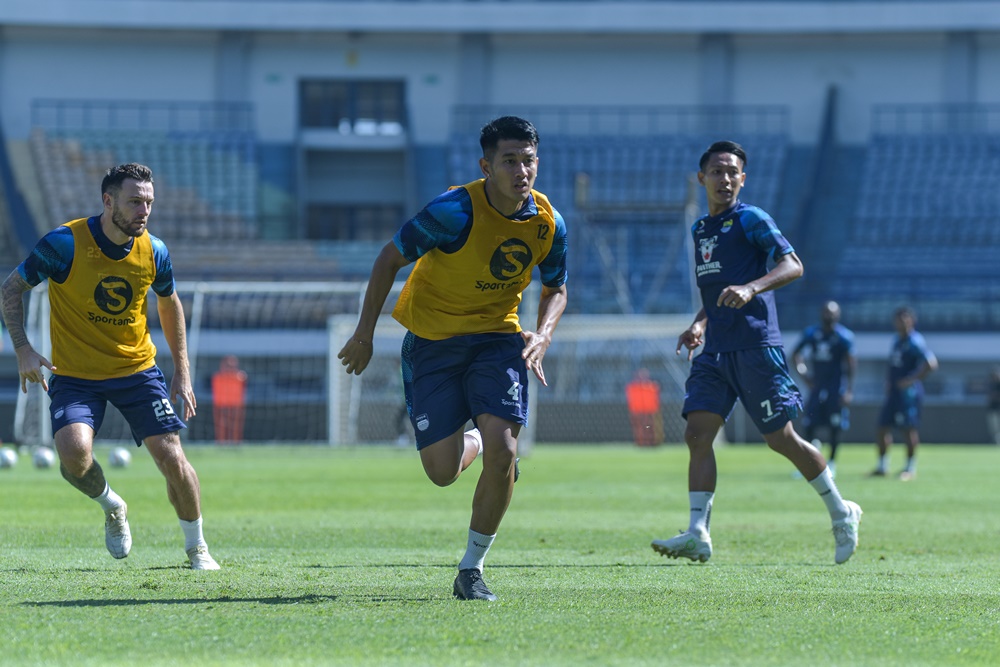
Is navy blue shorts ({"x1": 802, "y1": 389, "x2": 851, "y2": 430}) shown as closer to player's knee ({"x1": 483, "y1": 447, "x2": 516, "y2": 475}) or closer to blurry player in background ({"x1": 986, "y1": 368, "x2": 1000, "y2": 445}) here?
player's knee ({"x1": 483, "y1": 447, "x2": 516, "y2": 475})

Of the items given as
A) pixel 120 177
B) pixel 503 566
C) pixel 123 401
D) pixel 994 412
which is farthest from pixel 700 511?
pixel 994 412

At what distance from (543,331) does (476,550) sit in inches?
43.3

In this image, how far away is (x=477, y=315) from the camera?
6918 millimetres

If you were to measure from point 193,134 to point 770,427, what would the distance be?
115 ft

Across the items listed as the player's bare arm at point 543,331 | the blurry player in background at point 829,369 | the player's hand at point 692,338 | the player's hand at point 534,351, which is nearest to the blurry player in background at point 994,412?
the blurry player in background at point 829,369

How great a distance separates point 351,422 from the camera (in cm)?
2759

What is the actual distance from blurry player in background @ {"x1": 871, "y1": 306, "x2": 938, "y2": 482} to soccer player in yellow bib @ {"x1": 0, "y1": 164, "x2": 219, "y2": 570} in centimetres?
1309

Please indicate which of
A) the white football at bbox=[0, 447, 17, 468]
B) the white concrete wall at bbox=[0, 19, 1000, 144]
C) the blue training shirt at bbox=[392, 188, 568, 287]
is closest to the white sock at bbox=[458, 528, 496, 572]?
the blue training shirt at bbox=[392, 188, 568, 287]

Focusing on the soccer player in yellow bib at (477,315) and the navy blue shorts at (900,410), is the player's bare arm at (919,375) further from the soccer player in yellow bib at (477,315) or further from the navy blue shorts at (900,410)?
the soccer player in yellow bib at (477,315)

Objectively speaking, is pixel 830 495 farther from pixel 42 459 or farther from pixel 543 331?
pixel 42 459

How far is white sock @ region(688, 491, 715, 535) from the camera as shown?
8289 mm

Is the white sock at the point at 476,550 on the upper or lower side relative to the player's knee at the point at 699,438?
lower

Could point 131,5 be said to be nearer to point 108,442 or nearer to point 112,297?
point 108,442

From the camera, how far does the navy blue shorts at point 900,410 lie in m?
19.4
